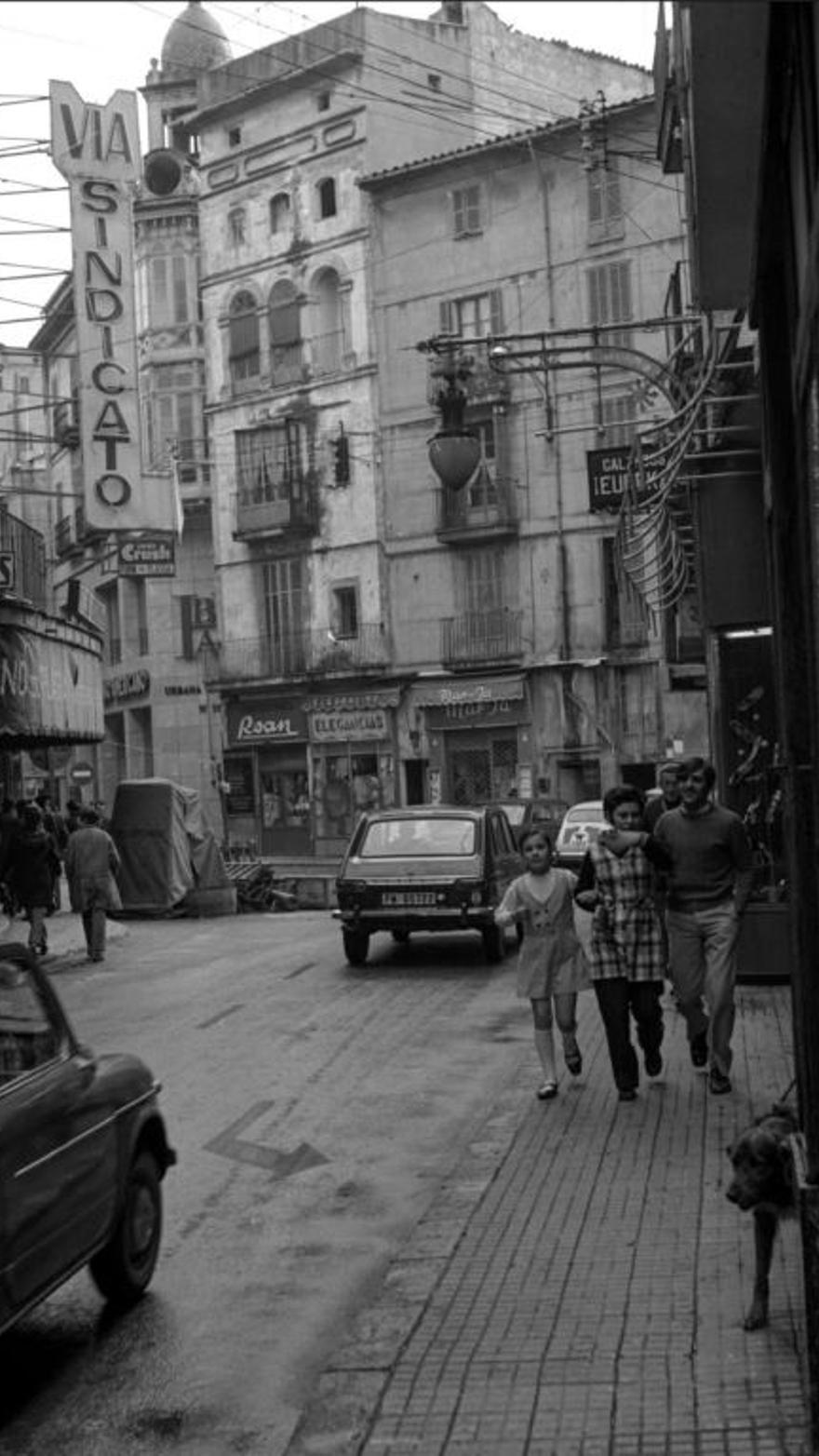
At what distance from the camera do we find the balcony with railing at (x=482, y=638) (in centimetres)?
4603

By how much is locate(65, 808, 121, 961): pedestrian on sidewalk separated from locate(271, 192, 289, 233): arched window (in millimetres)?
34521

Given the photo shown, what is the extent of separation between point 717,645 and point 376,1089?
5.35 metres

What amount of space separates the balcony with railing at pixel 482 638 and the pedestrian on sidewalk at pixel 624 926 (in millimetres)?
35874

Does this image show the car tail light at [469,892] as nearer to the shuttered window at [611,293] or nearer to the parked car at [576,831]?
the parked car at [576,831]

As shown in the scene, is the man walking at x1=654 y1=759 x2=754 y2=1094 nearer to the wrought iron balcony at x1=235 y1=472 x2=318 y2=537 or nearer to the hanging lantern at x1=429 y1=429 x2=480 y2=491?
the hanging lantern at x1=429 y1=429 x2=480 y2=491

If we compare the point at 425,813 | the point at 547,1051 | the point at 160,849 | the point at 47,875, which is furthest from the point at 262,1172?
the point at 160,849

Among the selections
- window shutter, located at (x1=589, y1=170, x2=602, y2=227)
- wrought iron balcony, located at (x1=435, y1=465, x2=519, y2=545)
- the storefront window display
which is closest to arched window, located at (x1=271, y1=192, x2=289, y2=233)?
wrought iron balcony, located at (x1=435, y1=465, x2=519, y2=545)

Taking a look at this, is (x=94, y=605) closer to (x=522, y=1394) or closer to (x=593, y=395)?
(x=593, y=395)

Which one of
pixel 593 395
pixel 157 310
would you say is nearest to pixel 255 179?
pixel 157 310

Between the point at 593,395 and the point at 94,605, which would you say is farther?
the point at 593,395

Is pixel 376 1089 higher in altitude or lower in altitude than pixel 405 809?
lower

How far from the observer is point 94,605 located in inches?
1399


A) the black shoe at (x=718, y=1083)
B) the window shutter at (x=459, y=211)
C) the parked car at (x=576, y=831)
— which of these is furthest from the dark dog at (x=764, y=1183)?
the window shutter at (x=459, y=211)

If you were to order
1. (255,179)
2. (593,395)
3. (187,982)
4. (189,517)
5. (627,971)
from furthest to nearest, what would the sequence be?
1. (189,517)
2. (255,179)
3. (593,395)
4. (187,982)
5. (627,971)
